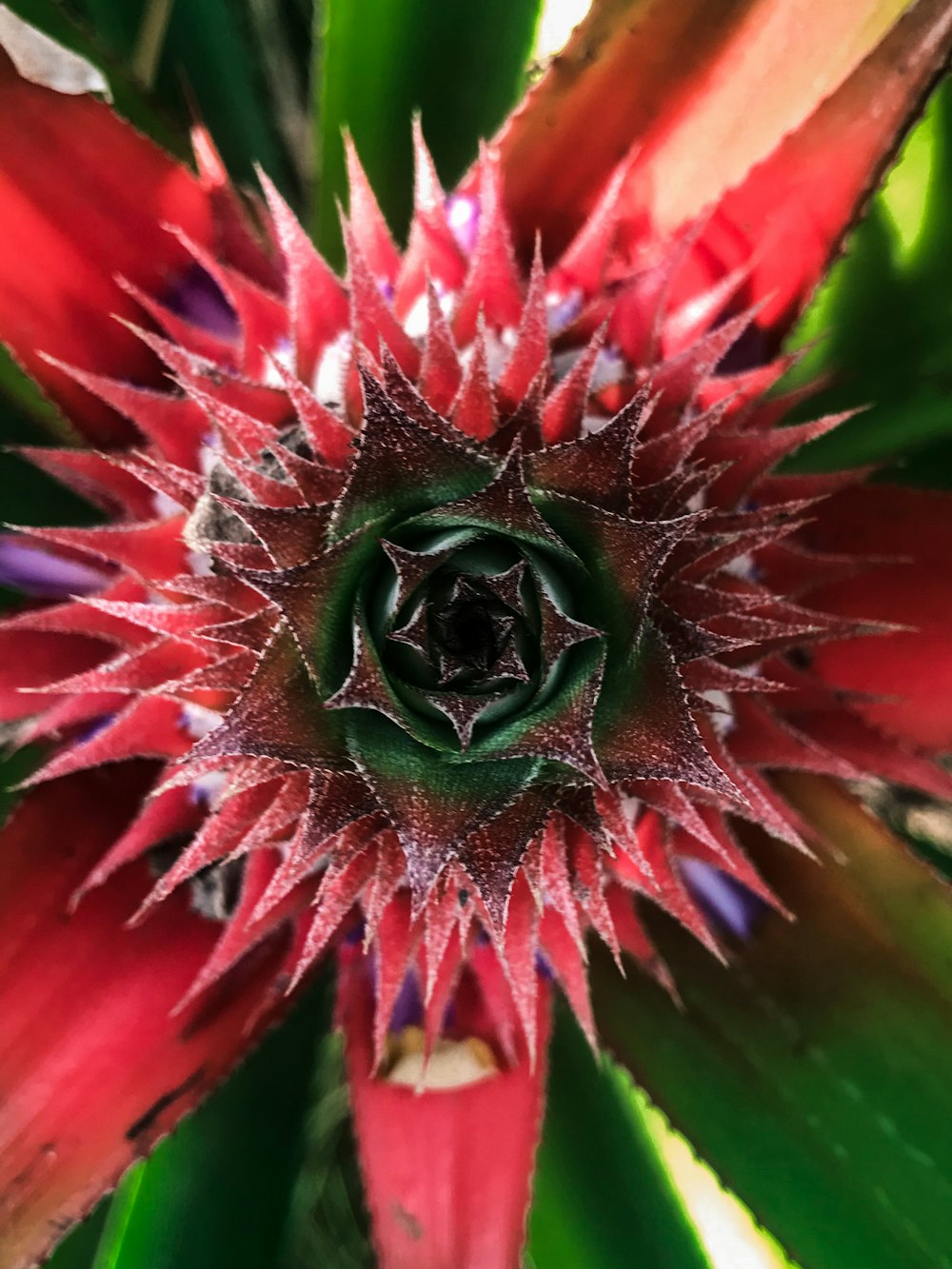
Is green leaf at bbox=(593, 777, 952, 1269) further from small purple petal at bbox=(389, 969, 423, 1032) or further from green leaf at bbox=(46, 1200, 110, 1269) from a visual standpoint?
green leaf at bbox=(46, 1200, 110, 1269)

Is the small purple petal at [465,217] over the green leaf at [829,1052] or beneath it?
over

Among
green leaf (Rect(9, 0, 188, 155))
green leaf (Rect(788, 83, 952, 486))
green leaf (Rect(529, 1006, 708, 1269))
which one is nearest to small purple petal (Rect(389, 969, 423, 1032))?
green leaf (Rect(529, 1006, 708, 1269))

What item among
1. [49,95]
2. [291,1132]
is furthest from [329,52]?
[291,1132]

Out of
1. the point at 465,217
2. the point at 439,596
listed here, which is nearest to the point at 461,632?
the point at 439,596

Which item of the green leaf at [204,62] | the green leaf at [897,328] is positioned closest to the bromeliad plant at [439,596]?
the green leaf at [897,328]

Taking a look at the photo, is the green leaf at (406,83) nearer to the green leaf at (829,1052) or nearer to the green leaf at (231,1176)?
the green leaf at (829,1052)

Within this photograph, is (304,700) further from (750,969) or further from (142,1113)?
(750,969)

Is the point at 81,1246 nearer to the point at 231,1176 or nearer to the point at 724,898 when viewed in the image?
the point at 231,1176
